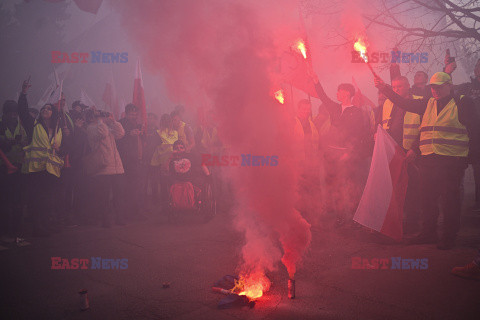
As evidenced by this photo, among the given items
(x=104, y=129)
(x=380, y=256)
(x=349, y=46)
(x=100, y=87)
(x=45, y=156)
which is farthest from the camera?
(x=100, y=87)

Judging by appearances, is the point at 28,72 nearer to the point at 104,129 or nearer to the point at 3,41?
the point at 3,41

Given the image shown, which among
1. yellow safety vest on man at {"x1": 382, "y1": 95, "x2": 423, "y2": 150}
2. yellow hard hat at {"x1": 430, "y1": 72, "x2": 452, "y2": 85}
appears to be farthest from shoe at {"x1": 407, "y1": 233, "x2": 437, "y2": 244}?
yellow hard hat at {"x1": 430, "y1": 72, "x2": 452, "y2": 85}

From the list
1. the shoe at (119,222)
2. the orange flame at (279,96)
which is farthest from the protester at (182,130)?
the orange flame at (279,96)

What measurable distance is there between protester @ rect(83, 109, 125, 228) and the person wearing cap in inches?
209

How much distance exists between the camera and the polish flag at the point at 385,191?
4695 millimetres

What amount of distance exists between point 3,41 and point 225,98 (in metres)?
37.2

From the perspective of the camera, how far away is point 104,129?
6391mm

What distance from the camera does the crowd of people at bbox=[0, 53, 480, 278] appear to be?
4535 mm

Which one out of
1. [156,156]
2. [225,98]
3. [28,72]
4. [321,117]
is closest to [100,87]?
[28,72]

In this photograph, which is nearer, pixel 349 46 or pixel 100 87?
pixel 349 46

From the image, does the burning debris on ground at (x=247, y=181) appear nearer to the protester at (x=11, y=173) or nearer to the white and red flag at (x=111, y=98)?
the protester at (x=11, y=173)

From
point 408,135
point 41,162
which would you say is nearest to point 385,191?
point 408,135

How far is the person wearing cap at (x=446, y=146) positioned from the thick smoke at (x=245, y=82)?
2091mm

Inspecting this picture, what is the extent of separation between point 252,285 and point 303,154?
8.32ft
